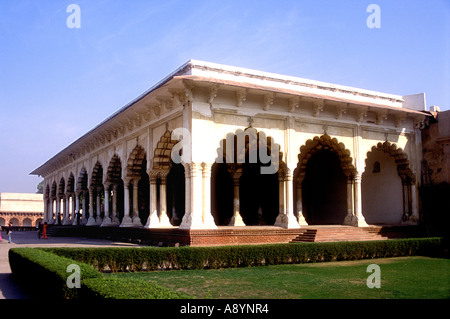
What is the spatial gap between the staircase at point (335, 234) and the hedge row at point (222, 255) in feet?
5.18

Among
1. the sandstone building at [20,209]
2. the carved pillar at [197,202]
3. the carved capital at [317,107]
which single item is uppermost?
the carved capital at [317,107]

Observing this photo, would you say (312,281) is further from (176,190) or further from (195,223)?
(176,190)

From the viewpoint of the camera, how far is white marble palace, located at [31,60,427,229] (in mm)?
13133

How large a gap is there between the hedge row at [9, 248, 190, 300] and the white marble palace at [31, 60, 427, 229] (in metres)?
5.11

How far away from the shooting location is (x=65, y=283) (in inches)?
242

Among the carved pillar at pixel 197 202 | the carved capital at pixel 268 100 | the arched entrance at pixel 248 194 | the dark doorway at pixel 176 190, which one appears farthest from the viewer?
the dark doorway at pixel 176 190

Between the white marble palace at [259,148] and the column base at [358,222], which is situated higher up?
the white marble palace at [259,148]

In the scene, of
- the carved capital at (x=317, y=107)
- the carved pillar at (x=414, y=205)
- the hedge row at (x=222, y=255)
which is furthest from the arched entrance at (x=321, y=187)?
the hedge row at (x=222, y=255)

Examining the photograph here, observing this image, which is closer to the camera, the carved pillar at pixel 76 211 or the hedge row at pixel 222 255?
the hedge row at pixel 222 255

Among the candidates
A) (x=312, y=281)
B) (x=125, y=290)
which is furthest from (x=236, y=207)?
(x=125, y=290)

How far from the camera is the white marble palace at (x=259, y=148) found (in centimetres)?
1313

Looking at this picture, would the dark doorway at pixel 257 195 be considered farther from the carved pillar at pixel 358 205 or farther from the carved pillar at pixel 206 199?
the carved pillar at pixel 206 199

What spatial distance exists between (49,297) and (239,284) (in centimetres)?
312

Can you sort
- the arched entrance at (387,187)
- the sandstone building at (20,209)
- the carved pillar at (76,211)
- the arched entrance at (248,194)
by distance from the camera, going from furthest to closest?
1. the sandstone building at (20,209)
2. the carved pillar at (76,211)
3. the arched entrance at (248,194)
4. the arched entrance at (387,187)
